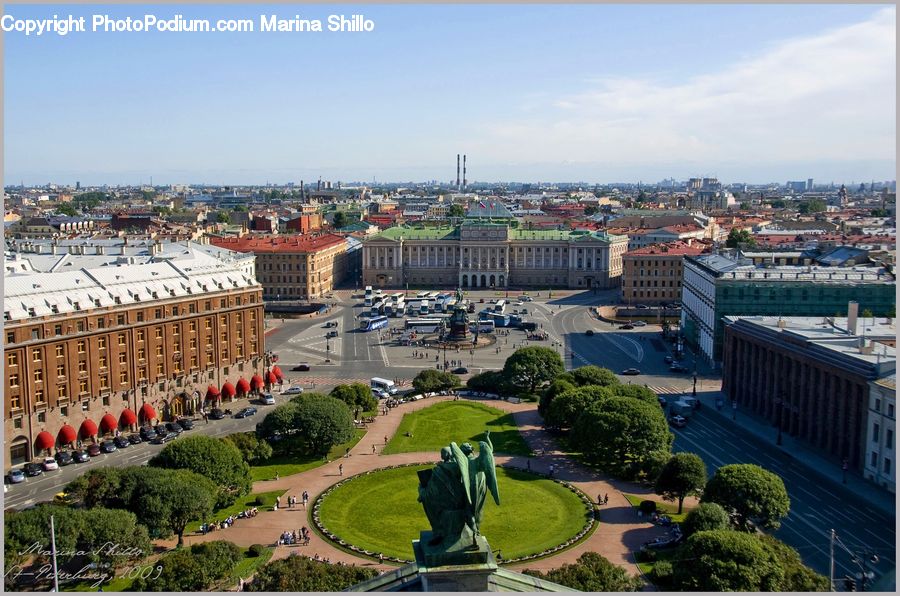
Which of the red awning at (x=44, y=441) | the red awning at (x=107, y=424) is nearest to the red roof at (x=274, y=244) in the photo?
the red awning at (x=107, y=424)

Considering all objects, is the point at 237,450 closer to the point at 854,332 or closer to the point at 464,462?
the point at 464,462

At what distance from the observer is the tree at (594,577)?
39562mm

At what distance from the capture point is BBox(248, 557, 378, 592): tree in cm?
3984

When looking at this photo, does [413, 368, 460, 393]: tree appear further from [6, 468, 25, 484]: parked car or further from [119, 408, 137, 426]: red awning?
[6, 468, 25, 484]: parked car

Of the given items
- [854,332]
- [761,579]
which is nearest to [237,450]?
[761,579]

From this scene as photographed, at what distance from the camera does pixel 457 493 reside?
2297cm

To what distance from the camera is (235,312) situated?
86062mm

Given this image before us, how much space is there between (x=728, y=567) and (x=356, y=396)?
136ft

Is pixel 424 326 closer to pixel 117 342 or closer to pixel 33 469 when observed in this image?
pixel 117 342

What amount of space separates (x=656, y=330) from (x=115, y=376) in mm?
76491

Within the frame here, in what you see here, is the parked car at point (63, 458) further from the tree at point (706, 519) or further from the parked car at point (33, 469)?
Result: the tree at point (706, 519)

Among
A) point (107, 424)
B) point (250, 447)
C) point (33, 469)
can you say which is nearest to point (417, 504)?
point (250, 447)

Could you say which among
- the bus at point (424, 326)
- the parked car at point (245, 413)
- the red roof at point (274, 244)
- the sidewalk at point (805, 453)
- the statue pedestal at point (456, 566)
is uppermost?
the red roof at point (274, 244)

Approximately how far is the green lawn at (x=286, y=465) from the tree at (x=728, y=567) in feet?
104
